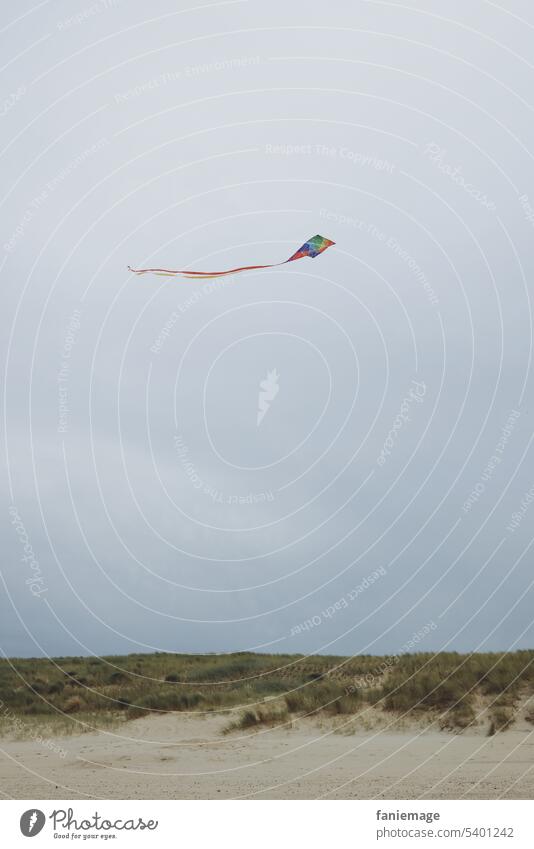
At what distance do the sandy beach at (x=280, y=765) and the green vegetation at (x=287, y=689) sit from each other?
1035mm

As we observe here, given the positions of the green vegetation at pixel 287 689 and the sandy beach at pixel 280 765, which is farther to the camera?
the green vegetation at pixel 287 689

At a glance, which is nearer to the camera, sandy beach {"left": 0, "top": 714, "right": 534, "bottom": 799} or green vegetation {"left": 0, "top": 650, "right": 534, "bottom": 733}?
sandy beach {"left": 0, "top": 714, "right": 534, "bottom": 799}

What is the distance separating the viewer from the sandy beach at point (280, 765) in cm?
1630

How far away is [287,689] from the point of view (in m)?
26.0

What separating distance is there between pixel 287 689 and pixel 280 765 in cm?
758

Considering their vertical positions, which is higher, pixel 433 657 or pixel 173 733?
pixel 433 657

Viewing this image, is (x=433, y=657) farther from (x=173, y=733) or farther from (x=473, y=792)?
(x=473, y=792)

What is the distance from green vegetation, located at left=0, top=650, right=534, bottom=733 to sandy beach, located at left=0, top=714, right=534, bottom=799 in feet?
3.39

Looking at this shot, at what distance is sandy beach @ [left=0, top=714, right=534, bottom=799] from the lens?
16297mm

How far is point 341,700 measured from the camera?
22750 millimetres

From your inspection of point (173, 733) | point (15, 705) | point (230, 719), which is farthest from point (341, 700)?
point (15, 705)
